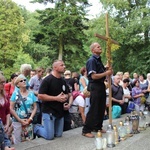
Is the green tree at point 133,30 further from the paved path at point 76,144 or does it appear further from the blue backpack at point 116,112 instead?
the paved path at point 76,144

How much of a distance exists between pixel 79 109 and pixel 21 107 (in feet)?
6.14

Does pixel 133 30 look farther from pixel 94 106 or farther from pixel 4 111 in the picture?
pixel 4 111

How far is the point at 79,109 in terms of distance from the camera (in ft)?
24.3

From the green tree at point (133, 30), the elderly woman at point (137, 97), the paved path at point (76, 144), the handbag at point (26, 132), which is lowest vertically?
the paved path at point (76, 144)

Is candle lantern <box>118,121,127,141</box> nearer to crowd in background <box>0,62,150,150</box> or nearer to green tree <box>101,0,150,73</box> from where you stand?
crowd in background <box>0,62,150,150</box>

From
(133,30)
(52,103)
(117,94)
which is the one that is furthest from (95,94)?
(133,30)

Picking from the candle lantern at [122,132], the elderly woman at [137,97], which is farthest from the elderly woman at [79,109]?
the elderly woman at [137,97]

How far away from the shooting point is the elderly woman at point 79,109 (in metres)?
7.34

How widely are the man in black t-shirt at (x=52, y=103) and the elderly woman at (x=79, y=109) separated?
1.28 metres

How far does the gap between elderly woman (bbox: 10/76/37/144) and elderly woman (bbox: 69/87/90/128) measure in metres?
1.54

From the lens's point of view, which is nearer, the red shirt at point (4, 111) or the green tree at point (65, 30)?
the red shirt at point (4, 111)

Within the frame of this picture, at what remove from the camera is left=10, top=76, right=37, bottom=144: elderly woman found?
230 inches

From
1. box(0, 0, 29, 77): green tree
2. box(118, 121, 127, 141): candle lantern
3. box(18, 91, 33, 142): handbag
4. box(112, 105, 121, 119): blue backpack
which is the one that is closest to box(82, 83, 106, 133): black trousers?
box(118, 121, 127, 141): candle lantern

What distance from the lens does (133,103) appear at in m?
10.2
